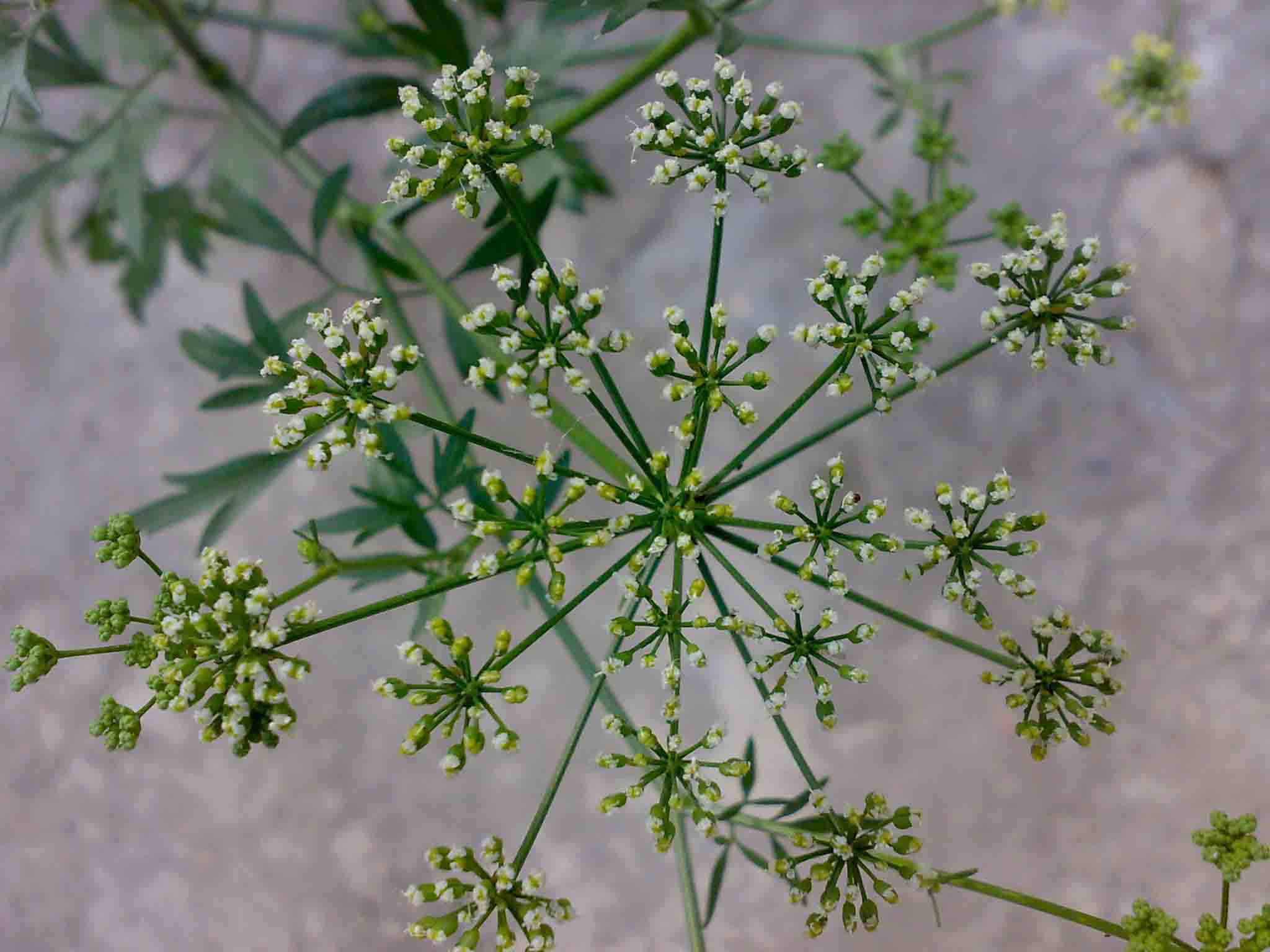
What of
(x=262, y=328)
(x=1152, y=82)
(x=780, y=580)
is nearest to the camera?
(x=262, y=328)

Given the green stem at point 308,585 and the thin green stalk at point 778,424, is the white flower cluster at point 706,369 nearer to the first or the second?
the thin green stalk at point 778,424

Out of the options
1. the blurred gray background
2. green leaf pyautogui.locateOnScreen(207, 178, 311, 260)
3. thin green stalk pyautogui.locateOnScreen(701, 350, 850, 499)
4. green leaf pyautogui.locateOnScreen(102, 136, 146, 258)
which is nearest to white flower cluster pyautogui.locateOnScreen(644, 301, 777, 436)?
thin green stalk pyautogui.locateOnScreen(701, 350, 850, 499)

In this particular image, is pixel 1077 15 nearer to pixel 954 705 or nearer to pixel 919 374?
pixel 954 705

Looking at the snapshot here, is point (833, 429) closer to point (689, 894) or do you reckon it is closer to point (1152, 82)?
point (689, 894)

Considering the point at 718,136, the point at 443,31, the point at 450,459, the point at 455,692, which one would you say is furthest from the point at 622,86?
the point at 455,692

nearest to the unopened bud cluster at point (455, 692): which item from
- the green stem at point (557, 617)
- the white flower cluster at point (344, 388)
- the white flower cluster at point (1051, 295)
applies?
the green stem at point (557, 617)

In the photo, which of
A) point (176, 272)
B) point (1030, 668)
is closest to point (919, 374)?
point (1030, 668)
